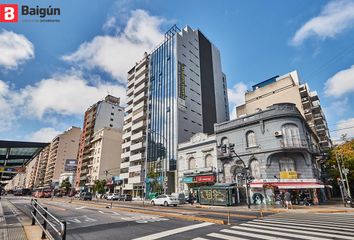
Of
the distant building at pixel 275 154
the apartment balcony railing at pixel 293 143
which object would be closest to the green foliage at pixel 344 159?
the distant building at pixel 275 154

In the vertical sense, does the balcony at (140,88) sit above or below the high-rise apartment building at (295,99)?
above

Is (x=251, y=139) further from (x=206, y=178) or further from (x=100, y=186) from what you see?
(x=100, y=186)

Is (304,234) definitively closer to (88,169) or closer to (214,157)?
(214,157)

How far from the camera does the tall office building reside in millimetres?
46469

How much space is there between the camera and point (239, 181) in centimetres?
3189

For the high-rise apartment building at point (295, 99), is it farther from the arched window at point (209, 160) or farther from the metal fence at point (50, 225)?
the metal fence at point (50, 225)

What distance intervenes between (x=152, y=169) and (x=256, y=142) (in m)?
24.5

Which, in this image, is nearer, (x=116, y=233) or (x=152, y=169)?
(x=116, y=233)

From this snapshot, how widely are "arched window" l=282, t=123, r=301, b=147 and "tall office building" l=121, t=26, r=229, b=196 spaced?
69.4 feet

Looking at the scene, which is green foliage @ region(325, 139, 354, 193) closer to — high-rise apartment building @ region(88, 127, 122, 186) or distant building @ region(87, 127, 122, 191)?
distant building @ region(87, 127, 122, 191)

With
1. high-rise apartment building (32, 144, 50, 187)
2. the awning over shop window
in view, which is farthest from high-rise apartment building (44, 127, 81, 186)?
the awning over shop window

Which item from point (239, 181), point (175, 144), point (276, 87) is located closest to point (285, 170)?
point (239, 181)

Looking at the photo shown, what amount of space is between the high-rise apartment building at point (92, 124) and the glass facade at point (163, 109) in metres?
32.1

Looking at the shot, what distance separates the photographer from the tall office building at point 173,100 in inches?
1829
